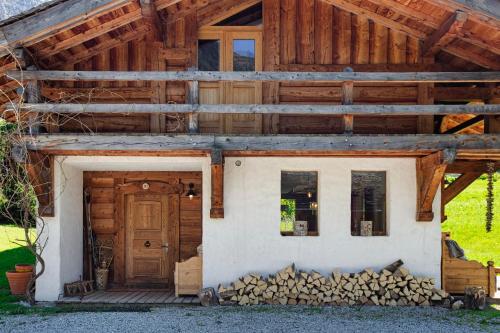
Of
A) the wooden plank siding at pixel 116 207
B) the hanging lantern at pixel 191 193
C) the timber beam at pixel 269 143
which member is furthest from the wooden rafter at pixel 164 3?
the hanging lantern at pixel 191 193

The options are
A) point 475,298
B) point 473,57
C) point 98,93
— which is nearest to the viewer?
point 475,298

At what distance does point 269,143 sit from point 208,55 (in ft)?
8.45

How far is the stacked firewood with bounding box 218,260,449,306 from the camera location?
9742 mm

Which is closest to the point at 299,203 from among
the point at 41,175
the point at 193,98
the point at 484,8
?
the point at 193,98

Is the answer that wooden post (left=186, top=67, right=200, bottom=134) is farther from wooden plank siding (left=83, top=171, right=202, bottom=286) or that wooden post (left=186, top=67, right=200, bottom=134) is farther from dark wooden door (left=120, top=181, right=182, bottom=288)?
dark wooden door (left=120, top=181, right=182, bottom=288)

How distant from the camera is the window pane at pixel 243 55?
33.9ft

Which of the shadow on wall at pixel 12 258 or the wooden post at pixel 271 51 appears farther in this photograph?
the shadow on wall at pixel 12 258

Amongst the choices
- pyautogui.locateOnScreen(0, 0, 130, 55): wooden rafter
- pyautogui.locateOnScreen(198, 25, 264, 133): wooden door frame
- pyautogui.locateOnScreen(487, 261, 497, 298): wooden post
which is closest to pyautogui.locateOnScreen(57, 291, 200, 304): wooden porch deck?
pyautogui.locateOnScreen(198, 25, 264, 133): wooden door frame

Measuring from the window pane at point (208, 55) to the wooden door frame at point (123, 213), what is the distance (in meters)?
2.93

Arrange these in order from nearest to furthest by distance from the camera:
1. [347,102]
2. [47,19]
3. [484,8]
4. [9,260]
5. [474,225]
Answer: [484,8] → [47,19] → [347,102] → [9,260] → [474,225]

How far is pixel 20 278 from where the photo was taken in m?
10.4

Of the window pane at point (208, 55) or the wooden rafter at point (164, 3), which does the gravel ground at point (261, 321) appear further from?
the wooden rafter at point (164, 3)

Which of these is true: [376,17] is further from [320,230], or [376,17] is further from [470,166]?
[320,230]

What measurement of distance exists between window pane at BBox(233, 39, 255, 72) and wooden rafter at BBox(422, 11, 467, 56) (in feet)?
11.5
